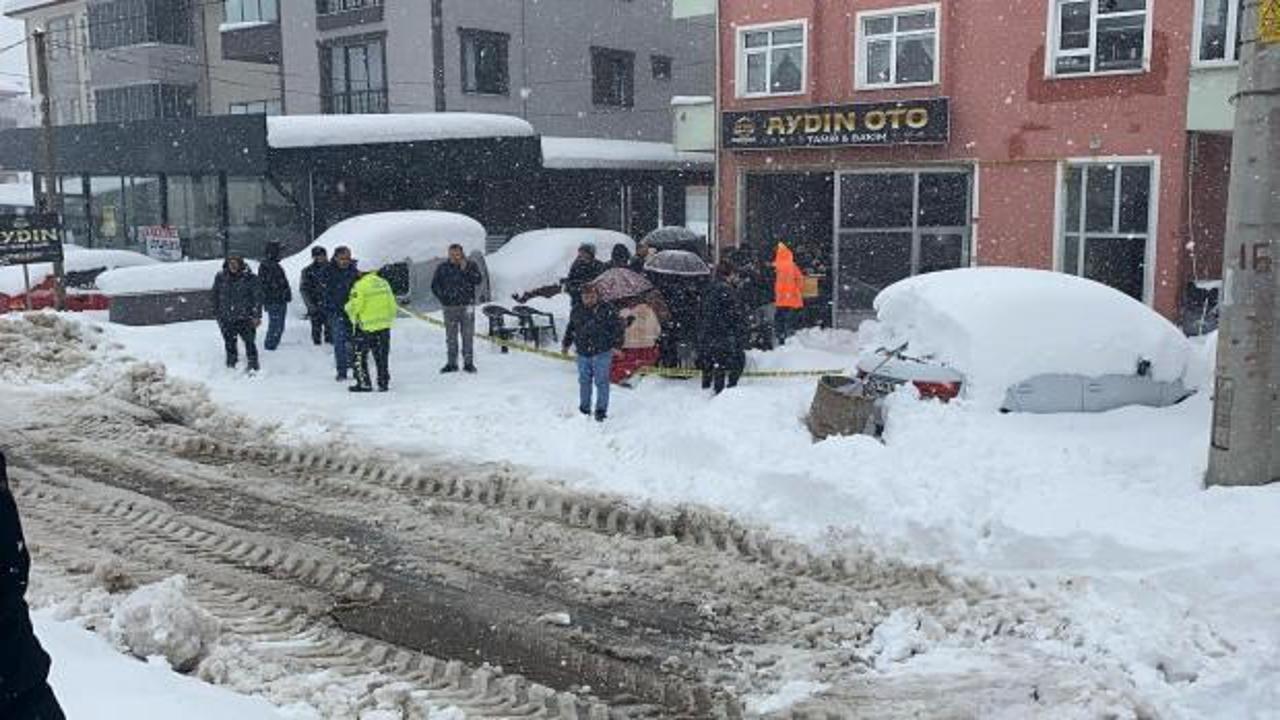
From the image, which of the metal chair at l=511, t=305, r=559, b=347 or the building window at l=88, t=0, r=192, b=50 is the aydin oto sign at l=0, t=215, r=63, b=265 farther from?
the building window at l=88, t=0, r=192, b=50

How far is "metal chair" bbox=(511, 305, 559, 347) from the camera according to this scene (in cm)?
1727

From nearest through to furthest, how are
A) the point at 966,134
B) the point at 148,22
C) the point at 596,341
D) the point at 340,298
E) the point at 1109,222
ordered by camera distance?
the point at 596,341 < the point at 340,298 < the point at 1109,222 < the point at 966,134 < the point at 148,22

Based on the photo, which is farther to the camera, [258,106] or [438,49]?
[258,106]

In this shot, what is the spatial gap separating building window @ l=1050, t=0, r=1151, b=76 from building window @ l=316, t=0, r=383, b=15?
19.6 meters

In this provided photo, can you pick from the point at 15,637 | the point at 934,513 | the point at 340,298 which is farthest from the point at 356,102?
the point at 15,637

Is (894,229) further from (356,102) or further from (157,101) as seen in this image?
(157,101)

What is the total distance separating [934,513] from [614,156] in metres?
22.2

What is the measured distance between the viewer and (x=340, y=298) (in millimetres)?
15172

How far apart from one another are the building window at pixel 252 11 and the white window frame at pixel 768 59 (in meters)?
17.6

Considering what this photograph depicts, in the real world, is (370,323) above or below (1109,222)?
below

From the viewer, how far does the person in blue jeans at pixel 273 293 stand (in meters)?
16.1

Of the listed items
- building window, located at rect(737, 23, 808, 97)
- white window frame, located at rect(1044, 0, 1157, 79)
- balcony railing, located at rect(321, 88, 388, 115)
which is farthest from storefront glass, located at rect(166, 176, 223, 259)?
white window frame, located at rect(1044, 0, 1157, 79)

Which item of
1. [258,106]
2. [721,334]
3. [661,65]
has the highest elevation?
[661,65]

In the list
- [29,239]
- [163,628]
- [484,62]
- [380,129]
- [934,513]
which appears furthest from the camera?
[484,62]
